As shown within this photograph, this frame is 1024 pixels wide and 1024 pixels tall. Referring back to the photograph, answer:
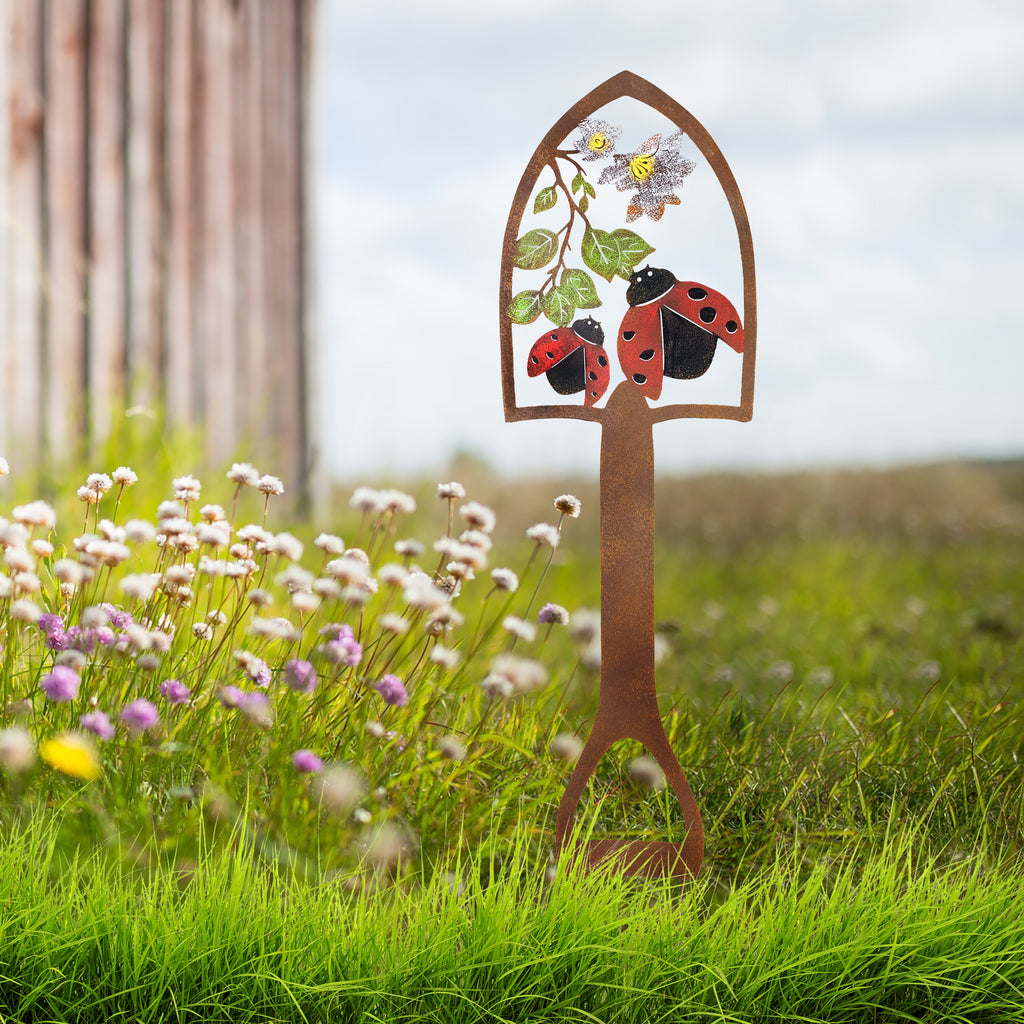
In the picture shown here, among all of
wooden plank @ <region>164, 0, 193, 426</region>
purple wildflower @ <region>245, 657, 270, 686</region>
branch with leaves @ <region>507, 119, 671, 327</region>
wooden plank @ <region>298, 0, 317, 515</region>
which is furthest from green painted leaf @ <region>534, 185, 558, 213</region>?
wooden plank @ <region>298, 0, 317, 515</region>

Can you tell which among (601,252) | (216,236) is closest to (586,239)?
(601,252)

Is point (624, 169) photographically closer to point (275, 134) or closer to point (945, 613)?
point (945, 613)

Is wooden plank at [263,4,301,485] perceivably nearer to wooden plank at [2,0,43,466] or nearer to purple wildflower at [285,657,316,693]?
wooden plank at [2,0,43,466]

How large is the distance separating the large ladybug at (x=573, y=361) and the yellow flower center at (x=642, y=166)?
0.33 metres

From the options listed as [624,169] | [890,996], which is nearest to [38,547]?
[624,169]

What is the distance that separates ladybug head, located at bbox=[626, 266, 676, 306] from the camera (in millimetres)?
1973

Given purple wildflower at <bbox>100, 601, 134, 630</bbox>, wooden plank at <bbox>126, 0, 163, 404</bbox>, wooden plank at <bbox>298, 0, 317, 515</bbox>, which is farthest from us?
wooden plank at <bbox>298, 0, 317, 515</bbox>

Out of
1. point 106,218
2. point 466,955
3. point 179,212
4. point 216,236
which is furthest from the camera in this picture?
A: point 216,236

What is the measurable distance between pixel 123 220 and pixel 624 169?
12.1 ft

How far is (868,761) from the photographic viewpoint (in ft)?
7.23

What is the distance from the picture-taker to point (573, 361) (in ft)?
6.48

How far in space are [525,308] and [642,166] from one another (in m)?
0.37

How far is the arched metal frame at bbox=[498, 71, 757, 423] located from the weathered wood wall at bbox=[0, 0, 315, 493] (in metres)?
2.29

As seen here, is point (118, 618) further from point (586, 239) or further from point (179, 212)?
point (179, 212)
